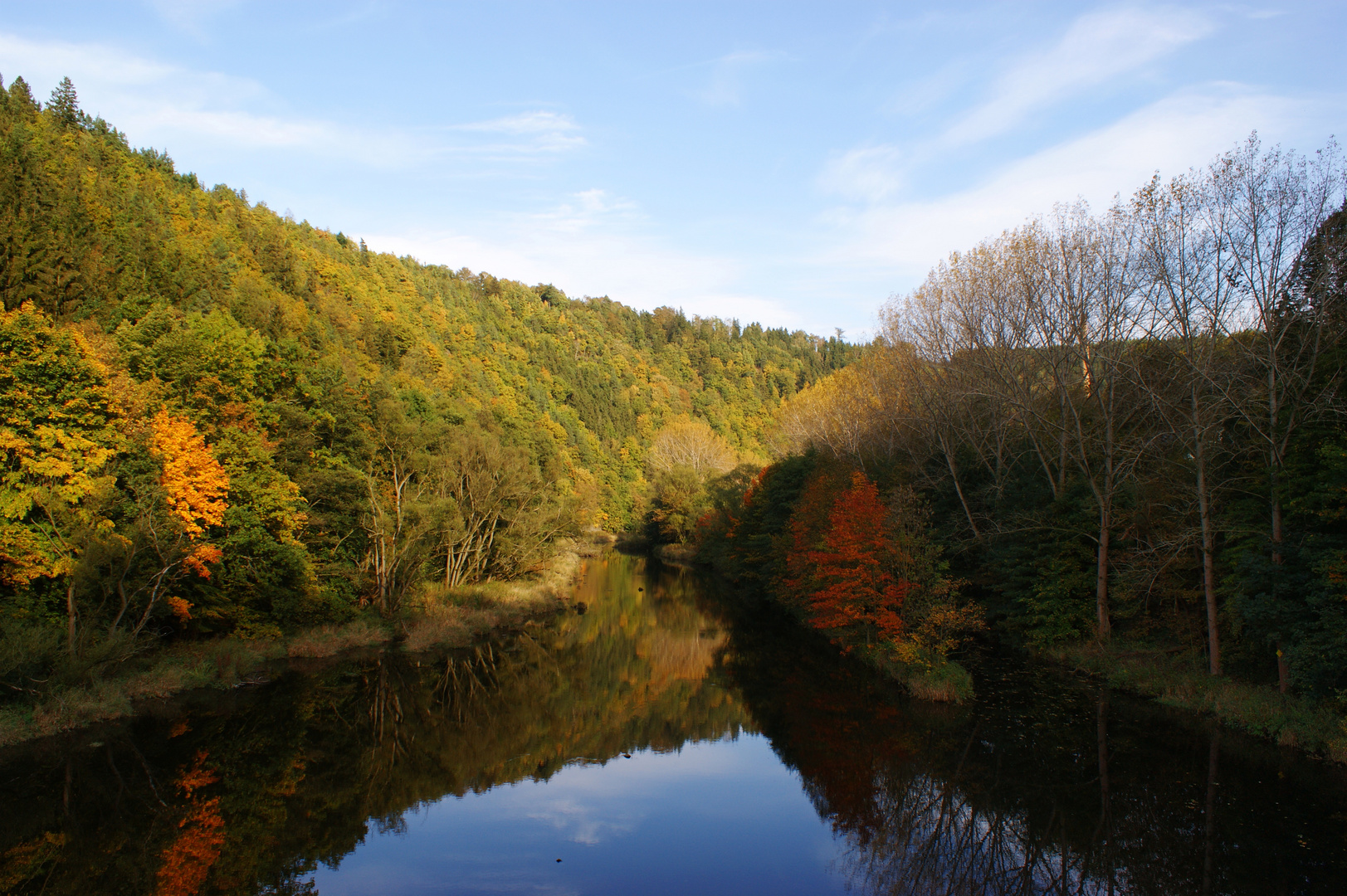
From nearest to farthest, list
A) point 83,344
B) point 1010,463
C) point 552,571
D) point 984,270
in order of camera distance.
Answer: point 83,344
point 984,270
point 1010,463
point 552,571

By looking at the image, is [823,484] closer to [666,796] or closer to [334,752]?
[666,796]

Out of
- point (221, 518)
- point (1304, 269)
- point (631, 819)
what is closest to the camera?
point (631, 819)

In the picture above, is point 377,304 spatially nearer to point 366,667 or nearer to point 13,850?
point 366,667

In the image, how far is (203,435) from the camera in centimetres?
2525

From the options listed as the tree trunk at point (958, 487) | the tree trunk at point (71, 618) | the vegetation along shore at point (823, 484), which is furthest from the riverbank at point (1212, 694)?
the tree trunk at point (71, 618)

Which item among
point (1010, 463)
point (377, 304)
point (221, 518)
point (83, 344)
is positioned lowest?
point (221, 518)

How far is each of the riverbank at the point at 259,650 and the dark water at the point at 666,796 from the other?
0.80 meters

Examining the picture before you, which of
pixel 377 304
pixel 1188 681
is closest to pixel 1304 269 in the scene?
pixel 1188 681

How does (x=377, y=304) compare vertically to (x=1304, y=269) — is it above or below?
above

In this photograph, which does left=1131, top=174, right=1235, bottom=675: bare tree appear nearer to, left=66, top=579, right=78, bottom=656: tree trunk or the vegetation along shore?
the vegetation along shore

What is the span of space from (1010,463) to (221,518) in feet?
111

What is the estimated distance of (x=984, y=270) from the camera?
108 ft

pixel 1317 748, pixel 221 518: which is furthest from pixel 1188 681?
pixel 221 518

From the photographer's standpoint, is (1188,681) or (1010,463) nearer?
(1188,681)
